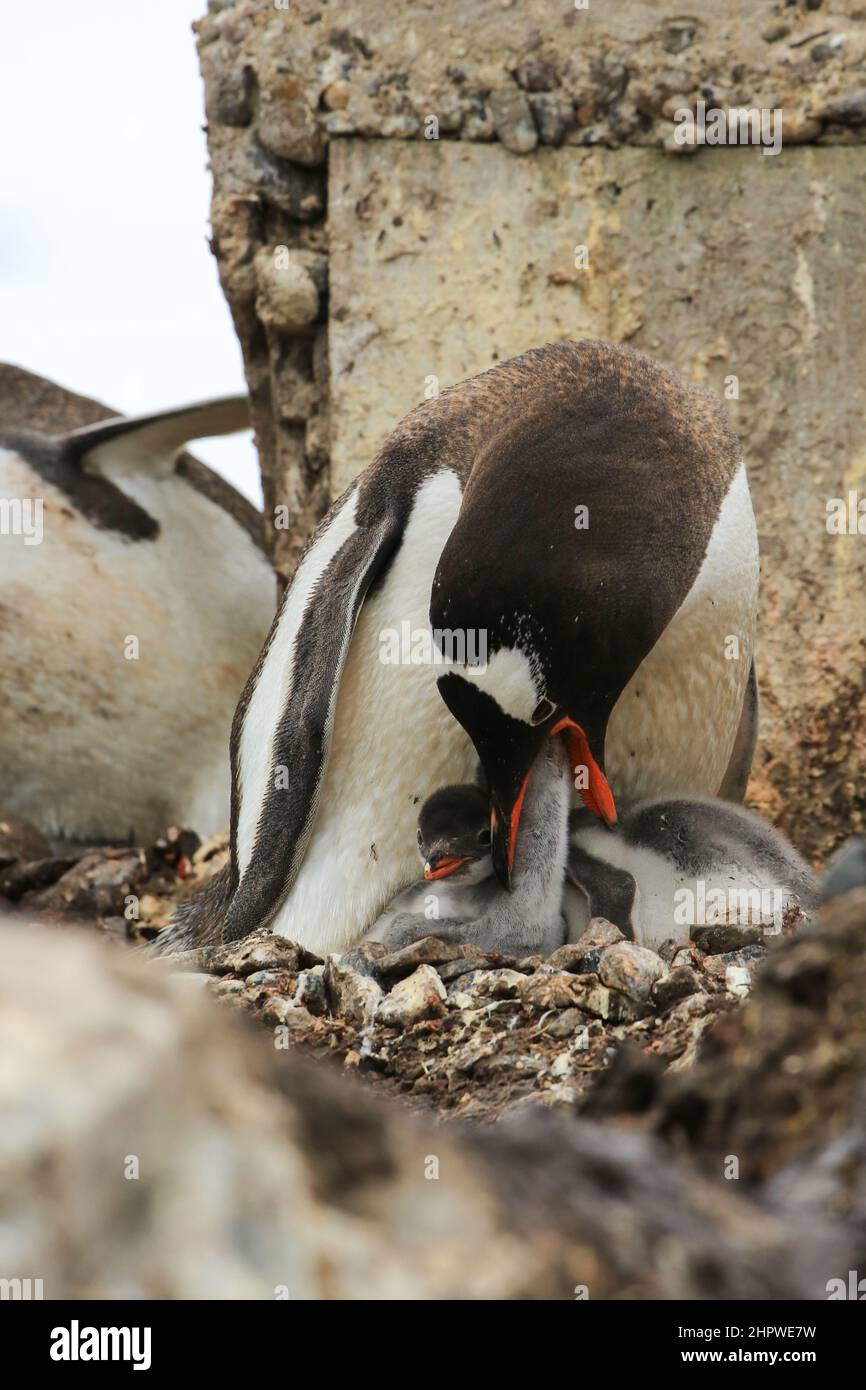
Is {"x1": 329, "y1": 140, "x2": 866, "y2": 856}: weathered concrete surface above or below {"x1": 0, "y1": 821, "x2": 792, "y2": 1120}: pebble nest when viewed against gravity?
above

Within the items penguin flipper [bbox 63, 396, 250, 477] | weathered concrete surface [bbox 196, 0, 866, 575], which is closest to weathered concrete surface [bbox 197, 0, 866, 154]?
weathered concrete surface [bbox 196, 0, 866, 575]

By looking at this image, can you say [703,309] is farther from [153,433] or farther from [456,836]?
[456,836]

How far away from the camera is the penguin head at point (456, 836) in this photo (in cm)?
317

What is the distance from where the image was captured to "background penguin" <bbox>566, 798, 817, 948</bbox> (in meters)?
3.13

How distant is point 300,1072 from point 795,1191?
297 millimetres

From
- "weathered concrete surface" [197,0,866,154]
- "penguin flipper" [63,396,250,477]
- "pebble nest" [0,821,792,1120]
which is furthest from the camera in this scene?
"penguin flipper" [63,396,250,477]

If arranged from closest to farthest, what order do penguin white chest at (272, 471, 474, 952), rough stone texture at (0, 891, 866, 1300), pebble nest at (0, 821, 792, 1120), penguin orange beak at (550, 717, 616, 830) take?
rough stone texture at (0, 891, 866, 1300) → pebble nest at (0, 821, 792, 1120) → penguin orange beak at (550, 717, 616, 830) → penguin white chest at (272, 471, 474, 952)

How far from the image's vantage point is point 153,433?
224 inches

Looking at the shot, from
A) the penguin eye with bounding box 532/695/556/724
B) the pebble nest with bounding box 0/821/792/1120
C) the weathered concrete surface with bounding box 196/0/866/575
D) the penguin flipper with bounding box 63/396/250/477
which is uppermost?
the weathered concrete surface with bounding box 196/0/866/575

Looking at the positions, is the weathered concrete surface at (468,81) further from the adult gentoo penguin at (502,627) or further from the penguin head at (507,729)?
the penguin head at (507,729)

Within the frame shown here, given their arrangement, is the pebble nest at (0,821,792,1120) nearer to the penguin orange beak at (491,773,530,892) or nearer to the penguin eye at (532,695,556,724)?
the penguin orange beak at (491,773,530,892)

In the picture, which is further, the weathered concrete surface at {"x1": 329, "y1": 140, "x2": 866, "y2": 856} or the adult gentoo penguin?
the weathered concrete surface at {"x1": 329, "y1": 140, "x2": 866, "y2": 856}

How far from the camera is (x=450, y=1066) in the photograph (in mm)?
2432

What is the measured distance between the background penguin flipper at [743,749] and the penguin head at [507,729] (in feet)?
2.75
